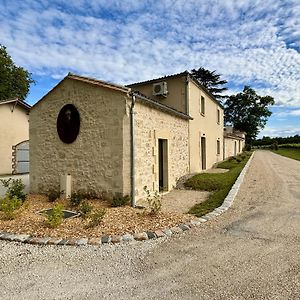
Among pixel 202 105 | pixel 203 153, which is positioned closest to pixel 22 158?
pixel 203 153

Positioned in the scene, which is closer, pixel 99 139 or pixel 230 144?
pixel 99 139

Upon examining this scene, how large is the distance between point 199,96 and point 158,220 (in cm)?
1080

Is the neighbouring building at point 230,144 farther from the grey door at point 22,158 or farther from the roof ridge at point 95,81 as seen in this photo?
the roof ridge at point 95,81

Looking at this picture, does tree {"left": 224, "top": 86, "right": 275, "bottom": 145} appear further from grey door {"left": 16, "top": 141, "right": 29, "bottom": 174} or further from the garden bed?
the garden bed

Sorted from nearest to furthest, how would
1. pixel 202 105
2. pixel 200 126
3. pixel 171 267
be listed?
pixel 171 267 < pixel 200 126 < pixel 202 105

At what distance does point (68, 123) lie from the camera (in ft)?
27.2

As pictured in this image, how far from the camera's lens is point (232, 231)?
16.4ft

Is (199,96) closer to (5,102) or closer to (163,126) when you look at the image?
(163,126)

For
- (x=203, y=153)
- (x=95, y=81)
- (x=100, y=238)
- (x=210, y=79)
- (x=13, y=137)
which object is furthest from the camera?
(x=210, y=79)

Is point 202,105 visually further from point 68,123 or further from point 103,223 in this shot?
point 103,223

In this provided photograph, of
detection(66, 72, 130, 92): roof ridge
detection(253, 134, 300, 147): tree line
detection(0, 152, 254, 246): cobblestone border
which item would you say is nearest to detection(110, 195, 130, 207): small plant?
detection(0, 152, 254, 246): cobblestone border

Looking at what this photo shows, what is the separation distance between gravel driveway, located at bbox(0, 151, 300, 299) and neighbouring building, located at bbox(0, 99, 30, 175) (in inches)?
531

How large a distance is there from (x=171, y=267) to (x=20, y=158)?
16342 mm

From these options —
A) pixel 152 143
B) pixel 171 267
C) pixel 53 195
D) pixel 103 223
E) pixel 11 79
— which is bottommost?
pixel 171 267
